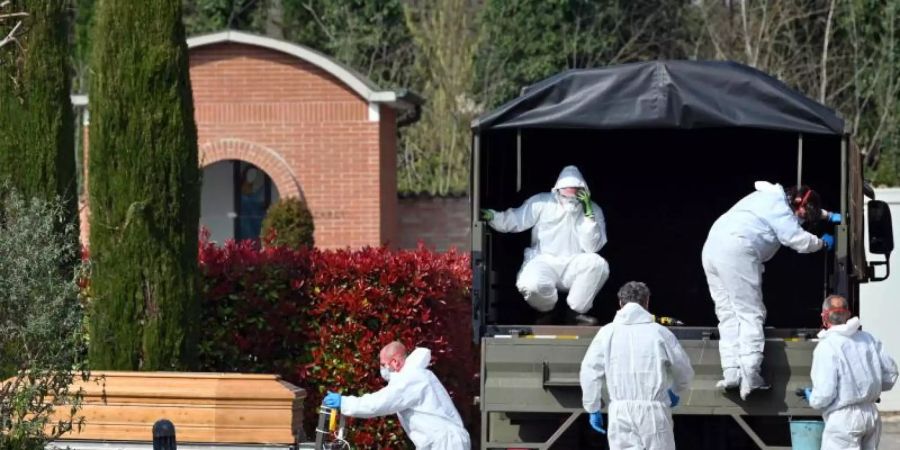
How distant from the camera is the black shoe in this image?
11.6m

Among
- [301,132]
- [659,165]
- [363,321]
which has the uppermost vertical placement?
[301,132]

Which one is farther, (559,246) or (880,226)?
(880,226)

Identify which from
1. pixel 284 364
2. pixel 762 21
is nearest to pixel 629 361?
pixel 284 364

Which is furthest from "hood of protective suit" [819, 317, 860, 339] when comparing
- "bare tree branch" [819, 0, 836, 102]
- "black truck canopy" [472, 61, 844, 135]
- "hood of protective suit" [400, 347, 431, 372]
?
"bare tree branch" [819, 0, 836, 102]

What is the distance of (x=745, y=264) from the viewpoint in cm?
1077

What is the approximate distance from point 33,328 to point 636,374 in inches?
139

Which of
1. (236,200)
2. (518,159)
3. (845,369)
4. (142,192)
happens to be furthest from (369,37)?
(845,369)

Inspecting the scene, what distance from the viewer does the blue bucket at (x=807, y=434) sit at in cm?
1052

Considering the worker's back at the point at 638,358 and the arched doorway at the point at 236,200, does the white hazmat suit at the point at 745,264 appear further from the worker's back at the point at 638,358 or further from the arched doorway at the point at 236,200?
the arched doorway at the point at 236,200

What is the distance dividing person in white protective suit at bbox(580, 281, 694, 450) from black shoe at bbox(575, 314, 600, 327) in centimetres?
144

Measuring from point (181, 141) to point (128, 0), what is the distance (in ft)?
3.75

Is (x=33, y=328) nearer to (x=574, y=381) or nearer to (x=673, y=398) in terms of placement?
(x=574, y=381)

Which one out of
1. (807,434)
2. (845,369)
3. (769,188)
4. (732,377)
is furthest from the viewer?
(769,188)

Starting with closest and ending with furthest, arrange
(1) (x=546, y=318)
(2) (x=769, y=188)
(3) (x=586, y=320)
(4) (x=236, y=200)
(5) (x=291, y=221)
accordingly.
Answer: (2) (x=769, y=188) → (3) (x=586, y=320) → (1) (x=546, y=318) → (5) (x=291, y=221) → (4) (x=236, y=200)
